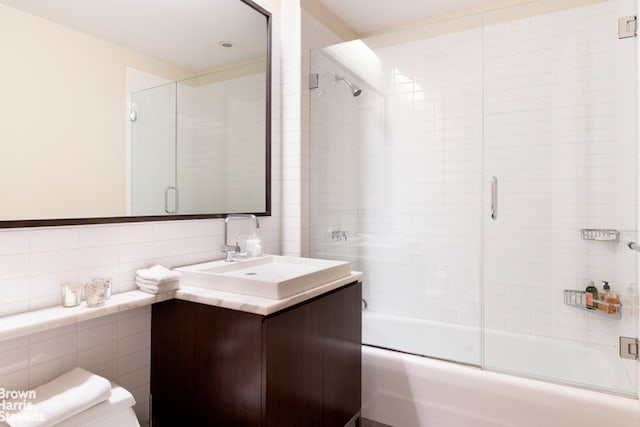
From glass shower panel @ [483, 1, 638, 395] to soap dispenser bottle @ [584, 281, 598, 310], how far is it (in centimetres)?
2

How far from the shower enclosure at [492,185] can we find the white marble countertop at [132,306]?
1.01 metres

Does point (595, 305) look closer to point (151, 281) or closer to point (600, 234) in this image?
point (600, 234)

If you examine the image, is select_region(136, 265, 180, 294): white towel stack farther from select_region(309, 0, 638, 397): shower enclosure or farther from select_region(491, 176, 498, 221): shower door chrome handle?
select_region(491, 176, 498, 221): shower door chrome handle

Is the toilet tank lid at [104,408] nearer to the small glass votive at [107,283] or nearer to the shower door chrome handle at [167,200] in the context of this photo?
the small glass votive at [107,283]

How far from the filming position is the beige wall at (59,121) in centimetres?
121

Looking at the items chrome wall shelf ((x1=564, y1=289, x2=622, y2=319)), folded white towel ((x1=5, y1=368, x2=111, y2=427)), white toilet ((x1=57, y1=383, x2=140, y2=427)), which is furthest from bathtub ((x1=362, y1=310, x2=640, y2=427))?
folded white towel ((x1=5, y1=368, x2=111, y2=427))

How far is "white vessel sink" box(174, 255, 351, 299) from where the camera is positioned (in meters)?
1.43

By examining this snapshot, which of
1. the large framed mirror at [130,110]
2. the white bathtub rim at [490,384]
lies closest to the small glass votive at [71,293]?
the large framed mirror at [130,110]

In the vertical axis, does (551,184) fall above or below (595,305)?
above

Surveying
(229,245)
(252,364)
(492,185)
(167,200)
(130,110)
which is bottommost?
(252,364)

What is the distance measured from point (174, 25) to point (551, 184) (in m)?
2.17

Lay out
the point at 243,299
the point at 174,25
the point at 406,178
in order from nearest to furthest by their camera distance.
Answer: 1. the point at 243,299
2. the point at 174,25
3. the point at 406,178

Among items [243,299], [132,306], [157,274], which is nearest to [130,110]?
[157,274]

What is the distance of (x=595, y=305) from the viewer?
6.99 ft
